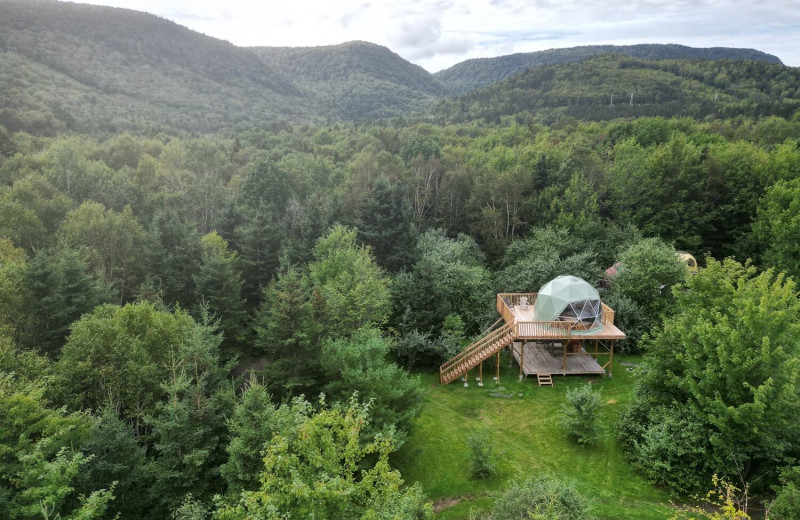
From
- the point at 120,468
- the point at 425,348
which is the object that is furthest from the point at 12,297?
the point at 425,348

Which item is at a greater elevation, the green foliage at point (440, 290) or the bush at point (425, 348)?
the green foliage at point (440, 290)

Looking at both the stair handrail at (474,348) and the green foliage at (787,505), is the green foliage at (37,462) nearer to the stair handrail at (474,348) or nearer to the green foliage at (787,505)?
the stair handrail at (474,348)

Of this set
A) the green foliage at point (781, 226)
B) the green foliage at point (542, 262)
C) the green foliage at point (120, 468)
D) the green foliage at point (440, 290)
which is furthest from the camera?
the green foliage at point (781, 226)

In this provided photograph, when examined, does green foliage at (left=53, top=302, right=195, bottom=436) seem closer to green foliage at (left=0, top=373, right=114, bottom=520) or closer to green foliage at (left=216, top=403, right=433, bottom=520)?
green foliage at (left=0, top=373, right=114, bottom=520)

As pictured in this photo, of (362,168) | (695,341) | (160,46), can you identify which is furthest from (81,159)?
(160,46)

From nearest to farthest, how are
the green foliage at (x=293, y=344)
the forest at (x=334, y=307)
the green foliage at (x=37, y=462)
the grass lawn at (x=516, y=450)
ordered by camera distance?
the green foliage at (x=37, y=462) → the forest at (x=334, y=307) → the grass lawn at (x=516, y=450) → the green foliage at (x=293, y=344)

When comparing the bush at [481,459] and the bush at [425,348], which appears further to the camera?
the bush at [425,348]

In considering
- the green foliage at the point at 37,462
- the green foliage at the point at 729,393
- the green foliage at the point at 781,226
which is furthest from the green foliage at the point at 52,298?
the green foliage at the point at 781,226
